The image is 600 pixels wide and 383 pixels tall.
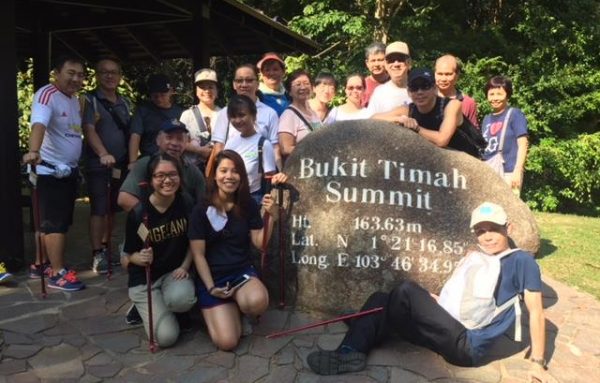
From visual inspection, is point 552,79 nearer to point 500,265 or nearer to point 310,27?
point 310,27

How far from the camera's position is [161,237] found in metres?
4.05

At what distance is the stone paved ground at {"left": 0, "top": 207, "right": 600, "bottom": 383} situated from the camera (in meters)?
3.58

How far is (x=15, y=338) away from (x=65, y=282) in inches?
38.6

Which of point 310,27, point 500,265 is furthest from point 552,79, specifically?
point 500,265

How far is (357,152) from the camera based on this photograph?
4578 millimetres

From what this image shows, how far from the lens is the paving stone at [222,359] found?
12.2 feet

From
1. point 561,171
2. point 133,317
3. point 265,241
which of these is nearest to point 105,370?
point 133,317

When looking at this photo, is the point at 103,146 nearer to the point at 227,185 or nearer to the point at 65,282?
the point at 65,282

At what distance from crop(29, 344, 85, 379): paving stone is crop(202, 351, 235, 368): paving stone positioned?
2.60 feet

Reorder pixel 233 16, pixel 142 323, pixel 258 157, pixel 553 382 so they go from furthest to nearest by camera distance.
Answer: pixel 233 16 < pixel 258 157 < pixel 142 323 < pixel 553 382

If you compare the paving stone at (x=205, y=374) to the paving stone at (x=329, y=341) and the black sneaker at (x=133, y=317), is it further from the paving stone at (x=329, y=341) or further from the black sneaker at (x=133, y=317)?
the black sneaker at (x=133, y=317)

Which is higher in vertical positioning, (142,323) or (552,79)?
(552,79)

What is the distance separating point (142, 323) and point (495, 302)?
2535mm

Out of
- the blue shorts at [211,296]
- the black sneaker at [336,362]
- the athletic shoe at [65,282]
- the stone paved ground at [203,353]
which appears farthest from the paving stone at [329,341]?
the athletic shoe at [65,282]
